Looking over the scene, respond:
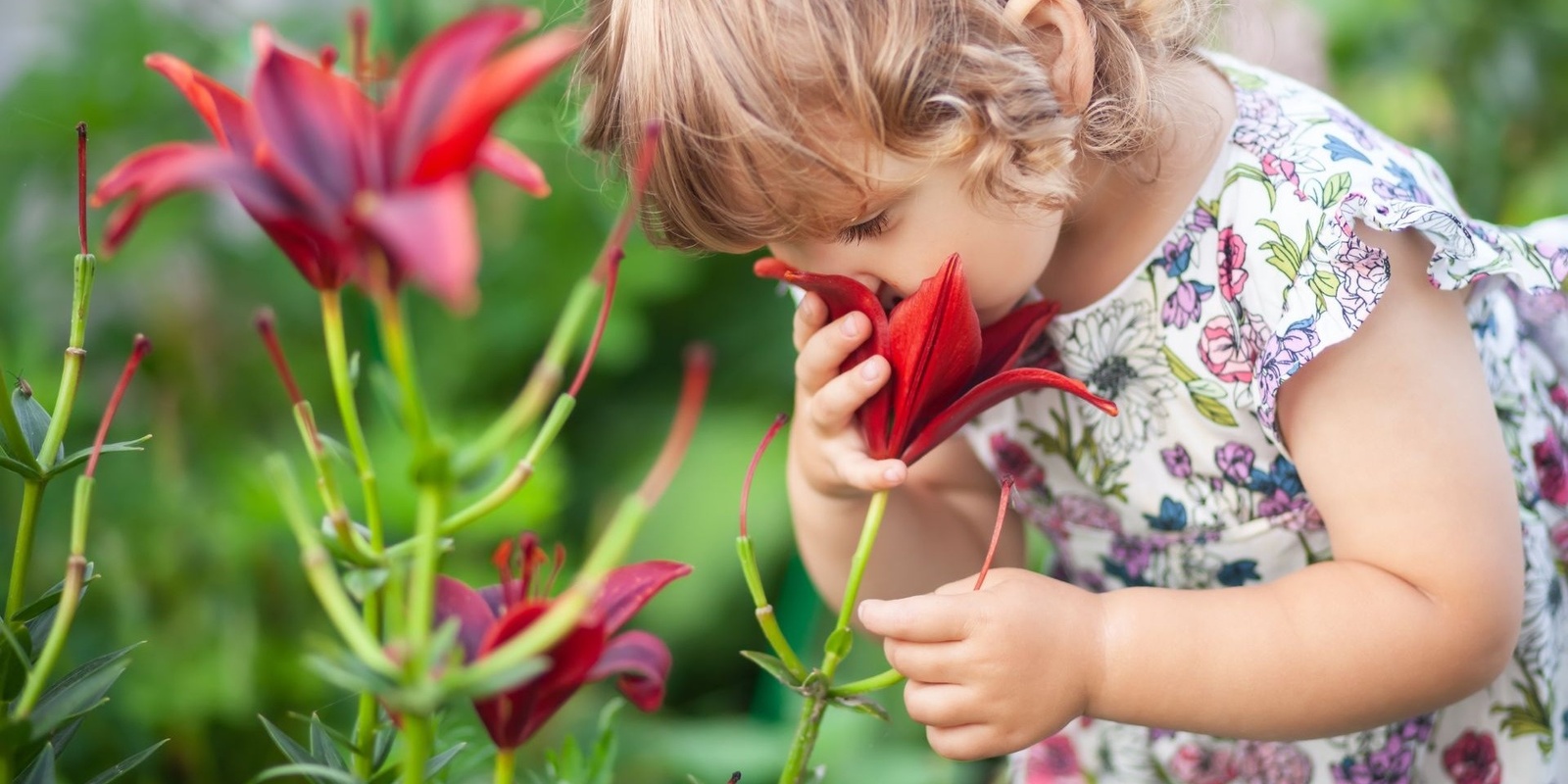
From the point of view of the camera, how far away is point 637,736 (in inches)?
51.2

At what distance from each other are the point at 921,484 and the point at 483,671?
643 millimetres

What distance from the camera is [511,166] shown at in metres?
0.37

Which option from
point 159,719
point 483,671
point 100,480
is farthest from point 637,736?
point 483,671

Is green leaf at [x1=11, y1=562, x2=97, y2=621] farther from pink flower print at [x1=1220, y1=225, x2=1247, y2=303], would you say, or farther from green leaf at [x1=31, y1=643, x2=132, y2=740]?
pink flower print at [x1=1220, y1=225, x2=1247, y2=303]

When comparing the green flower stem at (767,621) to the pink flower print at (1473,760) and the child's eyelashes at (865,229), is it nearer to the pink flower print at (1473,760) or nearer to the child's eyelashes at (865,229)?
the child's eyelashes at (865,229)

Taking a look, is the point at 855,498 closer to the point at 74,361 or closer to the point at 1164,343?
the point at 1164,343

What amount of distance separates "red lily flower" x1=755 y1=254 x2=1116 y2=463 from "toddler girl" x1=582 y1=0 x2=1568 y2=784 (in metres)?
0.02

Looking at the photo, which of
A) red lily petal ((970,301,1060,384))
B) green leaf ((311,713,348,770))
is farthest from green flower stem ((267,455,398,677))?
red lily petal ((970,301,1060,384))

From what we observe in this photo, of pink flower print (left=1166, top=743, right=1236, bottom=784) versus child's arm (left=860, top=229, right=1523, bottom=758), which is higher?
child's arm (left=860, top=229, right=1523, bottom=758)

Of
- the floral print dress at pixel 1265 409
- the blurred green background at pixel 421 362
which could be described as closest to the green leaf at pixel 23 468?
the blurred green background at pixel 421 362

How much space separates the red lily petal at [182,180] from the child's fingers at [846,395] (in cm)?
29

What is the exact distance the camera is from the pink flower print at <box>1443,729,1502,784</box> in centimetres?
91

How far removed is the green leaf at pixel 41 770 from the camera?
0.45 m

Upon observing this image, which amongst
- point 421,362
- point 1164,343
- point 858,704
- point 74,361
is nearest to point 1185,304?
point 1164,343
